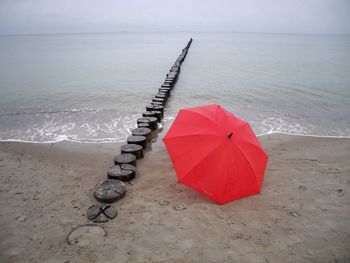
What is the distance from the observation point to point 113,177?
575cm

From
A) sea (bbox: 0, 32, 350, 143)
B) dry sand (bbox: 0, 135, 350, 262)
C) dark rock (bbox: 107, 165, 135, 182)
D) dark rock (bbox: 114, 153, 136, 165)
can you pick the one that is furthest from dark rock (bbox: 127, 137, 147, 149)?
sea (bbox: 0, 32, 350, 143)

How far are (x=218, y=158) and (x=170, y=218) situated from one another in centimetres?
136

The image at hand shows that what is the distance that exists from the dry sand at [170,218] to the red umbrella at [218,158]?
0.45 m

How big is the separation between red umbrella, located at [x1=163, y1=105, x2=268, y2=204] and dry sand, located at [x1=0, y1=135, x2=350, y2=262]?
0.45 meters

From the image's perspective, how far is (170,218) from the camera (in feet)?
15.4

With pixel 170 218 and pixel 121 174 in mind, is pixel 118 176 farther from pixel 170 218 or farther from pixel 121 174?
pixel 170 218

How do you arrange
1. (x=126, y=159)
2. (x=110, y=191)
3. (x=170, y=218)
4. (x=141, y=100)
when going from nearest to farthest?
(x=170, y=218) < (x=110, y=191) < (x=126, y=159) < (x=141, y=100)

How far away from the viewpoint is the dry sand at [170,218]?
3.94m

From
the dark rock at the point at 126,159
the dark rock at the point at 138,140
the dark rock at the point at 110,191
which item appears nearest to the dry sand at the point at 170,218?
the dark rock at the point at 110,191

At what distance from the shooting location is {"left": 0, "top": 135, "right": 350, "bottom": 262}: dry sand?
3943 millimetres

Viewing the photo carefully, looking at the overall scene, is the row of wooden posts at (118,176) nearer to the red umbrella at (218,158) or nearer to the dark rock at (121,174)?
the dark rock at (121,174)

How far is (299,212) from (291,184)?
103 centimetres

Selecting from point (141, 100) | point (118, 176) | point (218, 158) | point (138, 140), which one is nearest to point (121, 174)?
point (118, 176)

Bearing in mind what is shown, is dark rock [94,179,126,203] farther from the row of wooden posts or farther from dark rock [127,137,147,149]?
dark rock [127,137,147,149]
